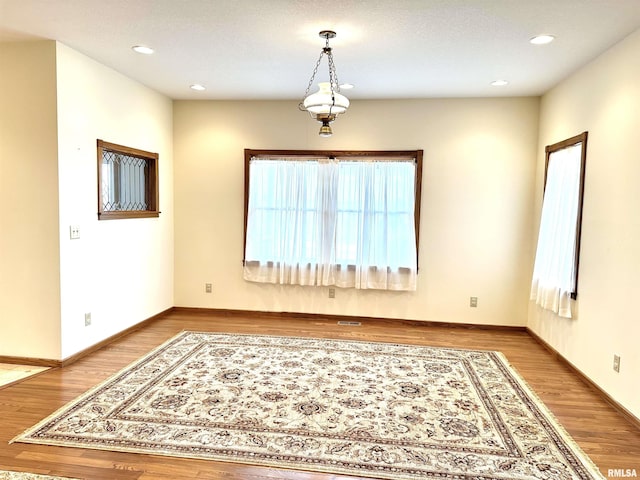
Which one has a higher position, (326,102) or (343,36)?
(343,36)


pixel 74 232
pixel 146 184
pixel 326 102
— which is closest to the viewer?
pixel 326 102

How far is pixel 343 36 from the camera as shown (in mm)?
3115

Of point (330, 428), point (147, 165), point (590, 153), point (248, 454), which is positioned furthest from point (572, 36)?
point (147, 165)

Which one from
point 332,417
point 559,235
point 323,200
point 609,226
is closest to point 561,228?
point 559,235

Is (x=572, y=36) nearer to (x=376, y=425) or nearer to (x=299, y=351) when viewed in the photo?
(x=376, y=425)

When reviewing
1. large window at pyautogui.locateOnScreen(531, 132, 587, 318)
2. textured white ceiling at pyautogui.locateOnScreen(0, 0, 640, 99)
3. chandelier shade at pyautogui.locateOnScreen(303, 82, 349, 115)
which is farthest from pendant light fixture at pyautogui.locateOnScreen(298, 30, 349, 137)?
large window at pyautogui.locateOnScreen(531, 132, 587, 318)

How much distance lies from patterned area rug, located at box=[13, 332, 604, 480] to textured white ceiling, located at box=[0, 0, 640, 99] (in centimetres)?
268

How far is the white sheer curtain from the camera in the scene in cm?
370

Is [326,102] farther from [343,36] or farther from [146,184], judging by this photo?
[146,184]

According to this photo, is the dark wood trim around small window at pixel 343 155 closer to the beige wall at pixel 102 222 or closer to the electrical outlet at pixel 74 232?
the beige wall at pixel 102 222

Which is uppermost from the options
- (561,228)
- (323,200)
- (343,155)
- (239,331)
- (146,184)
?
(343,155)

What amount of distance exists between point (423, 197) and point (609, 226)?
2.09 meters

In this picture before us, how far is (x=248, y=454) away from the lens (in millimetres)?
2295

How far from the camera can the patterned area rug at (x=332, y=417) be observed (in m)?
2.26
